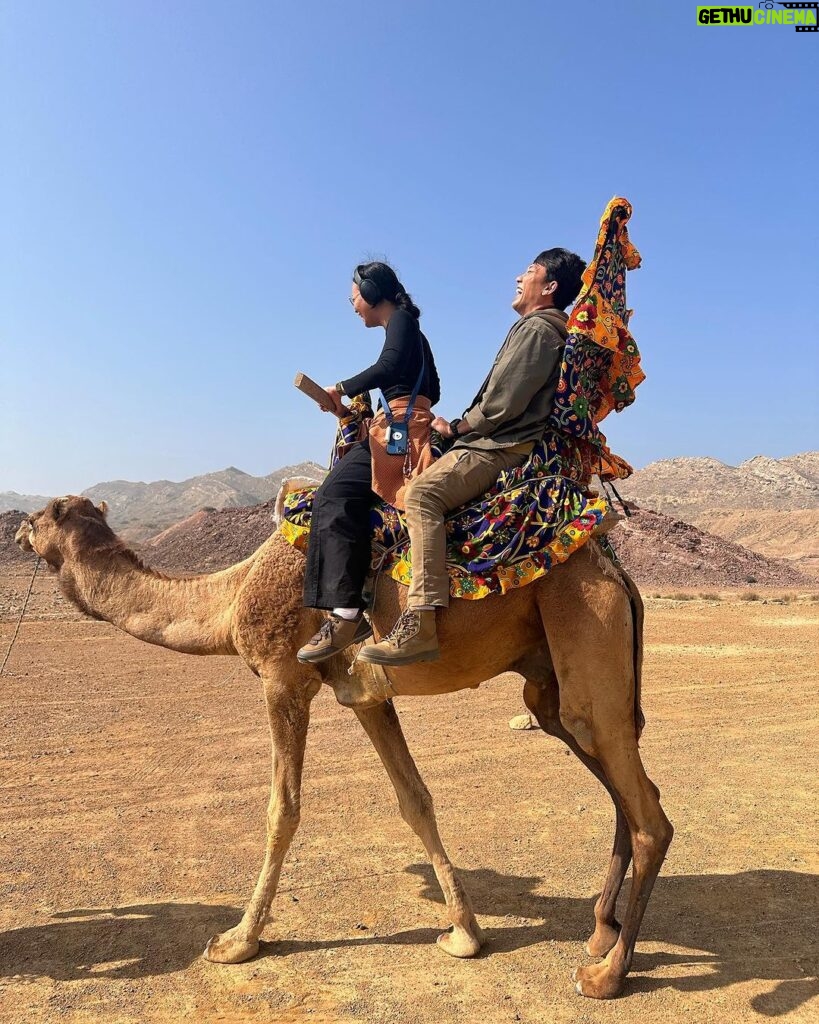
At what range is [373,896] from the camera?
5430 mm

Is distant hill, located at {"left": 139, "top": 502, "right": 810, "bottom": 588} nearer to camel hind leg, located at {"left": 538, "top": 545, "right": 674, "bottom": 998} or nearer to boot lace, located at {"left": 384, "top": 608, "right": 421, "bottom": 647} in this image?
boot lace, located at {"left": 384, "top": 608, "right": 421, "bottom": 647}

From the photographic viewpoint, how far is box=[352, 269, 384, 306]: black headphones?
4645 mm

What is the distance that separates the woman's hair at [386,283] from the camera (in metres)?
4.65

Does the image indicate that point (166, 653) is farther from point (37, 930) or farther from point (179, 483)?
point (179, 483)

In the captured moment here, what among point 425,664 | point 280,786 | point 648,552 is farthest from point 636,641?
point 648,552

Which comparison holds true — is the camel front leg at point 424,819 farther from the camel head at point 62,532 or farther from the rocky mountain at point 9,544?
the rocky mountain at point 9,544

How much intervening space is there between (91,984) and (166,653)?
11252mm

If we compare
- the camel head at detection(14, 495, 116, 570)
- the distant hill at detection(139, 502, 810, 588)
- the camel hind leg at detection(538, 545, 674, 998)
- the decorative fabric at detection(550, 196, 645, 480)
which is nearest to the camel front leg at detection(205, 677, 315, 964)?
the camel hind leg at detection(538, 545, 674, 998)

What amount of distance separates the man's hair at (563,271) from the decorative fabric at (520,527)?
30.5 inches

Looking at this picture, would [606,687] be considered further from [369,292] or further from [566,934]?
[369,292]

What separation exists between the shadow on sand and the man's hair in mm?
3797

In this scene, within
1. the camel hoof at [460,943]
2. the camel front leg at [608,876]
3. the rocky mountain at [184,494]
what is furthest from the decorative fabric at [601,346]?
the rocky mountain at [184,494]

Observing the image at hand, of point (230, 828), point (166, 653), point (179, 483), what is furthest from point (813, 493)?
point (179, 483)

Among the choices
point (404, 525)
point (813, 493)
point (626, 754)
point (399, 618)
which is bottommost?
point (626, 754)
